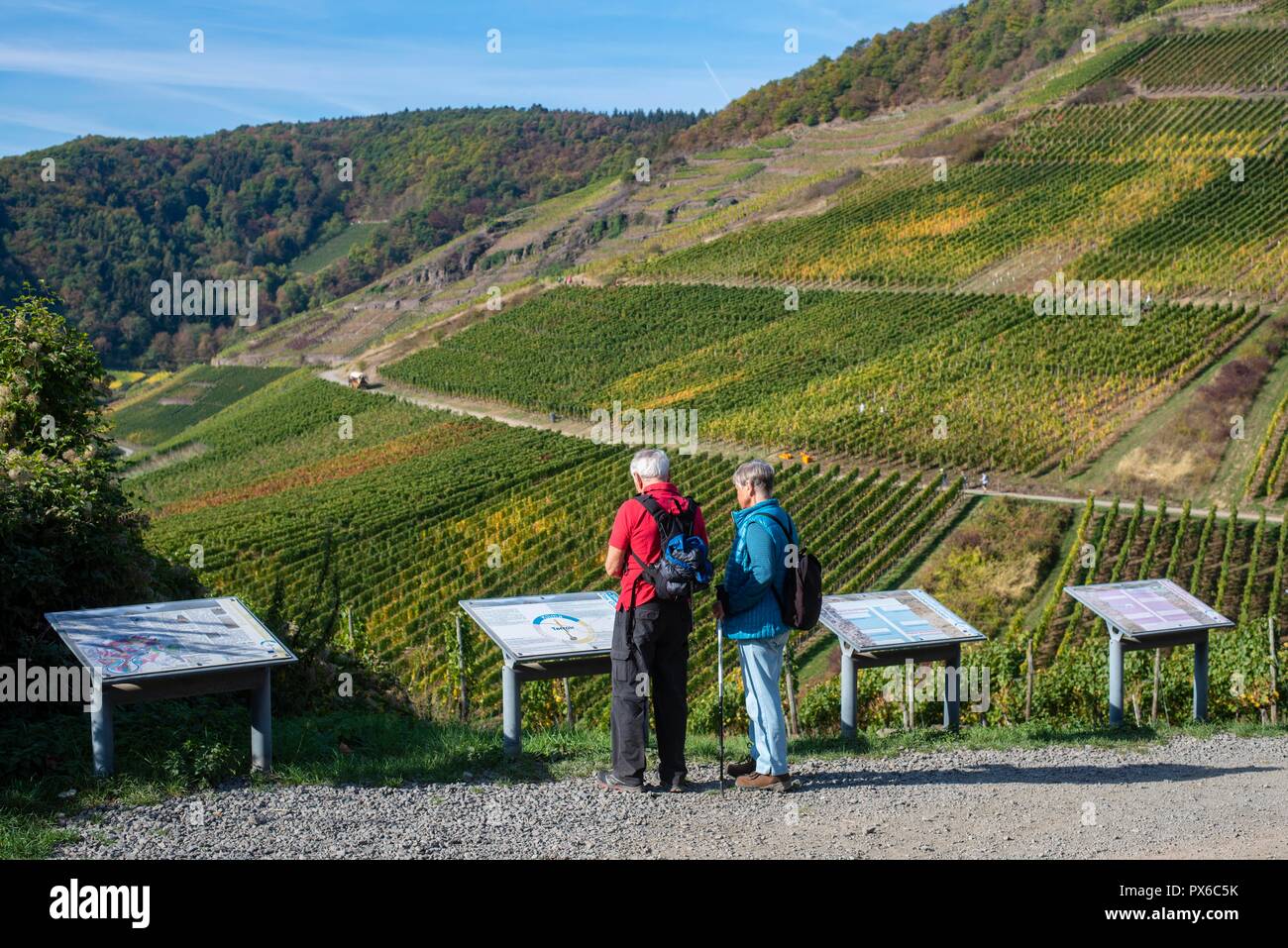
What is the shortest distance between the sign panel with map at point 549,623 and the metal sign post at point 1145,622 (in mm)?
4191

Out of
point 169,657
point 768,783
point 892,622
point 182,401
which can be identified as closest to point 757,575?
point 768,783

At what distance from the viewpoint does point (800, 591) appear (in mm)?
7539

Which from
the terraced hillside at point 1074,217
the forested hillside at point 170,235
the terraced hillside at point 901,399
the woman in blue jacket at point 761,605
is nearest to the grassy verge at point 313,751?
the woman in blue jacket at point 761,605

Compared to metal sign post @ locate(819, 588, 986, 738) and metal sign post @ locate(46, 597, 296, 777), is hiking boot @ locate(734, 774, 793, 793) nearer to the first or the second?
metal sign post @ locate(819, 588, 986, 738)

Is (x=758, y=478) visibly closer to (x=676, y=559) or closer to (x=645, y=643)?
(x=676, y=559)

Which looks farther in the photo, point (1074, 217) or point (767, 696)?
point (1074, 217)

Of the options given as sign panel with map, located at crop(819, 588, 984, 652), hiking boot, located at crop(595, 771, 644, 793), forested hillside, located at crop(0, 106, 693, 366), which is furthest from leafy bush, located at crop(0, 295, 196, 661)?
forested hillside, located at crop(0, 106, 693, 366)

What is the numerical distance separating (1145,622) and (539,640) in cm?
529

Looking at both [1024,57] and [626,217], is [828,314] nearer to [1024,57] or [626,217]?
[626,217]

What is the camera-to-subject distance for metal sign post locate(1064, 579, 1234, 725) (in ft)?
34.2

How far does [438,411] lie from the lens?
63.5 meters

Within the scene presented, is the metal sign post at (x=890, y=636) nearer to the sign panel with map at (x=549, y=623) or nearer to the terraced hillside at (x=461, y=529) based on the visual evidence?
the sign panel with map at (x=549, y=623)

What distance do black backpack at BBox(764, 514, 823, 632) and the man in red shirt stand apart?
0.56m

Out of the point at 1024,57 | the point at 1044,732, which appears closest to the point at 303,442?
the point at 1044,732
